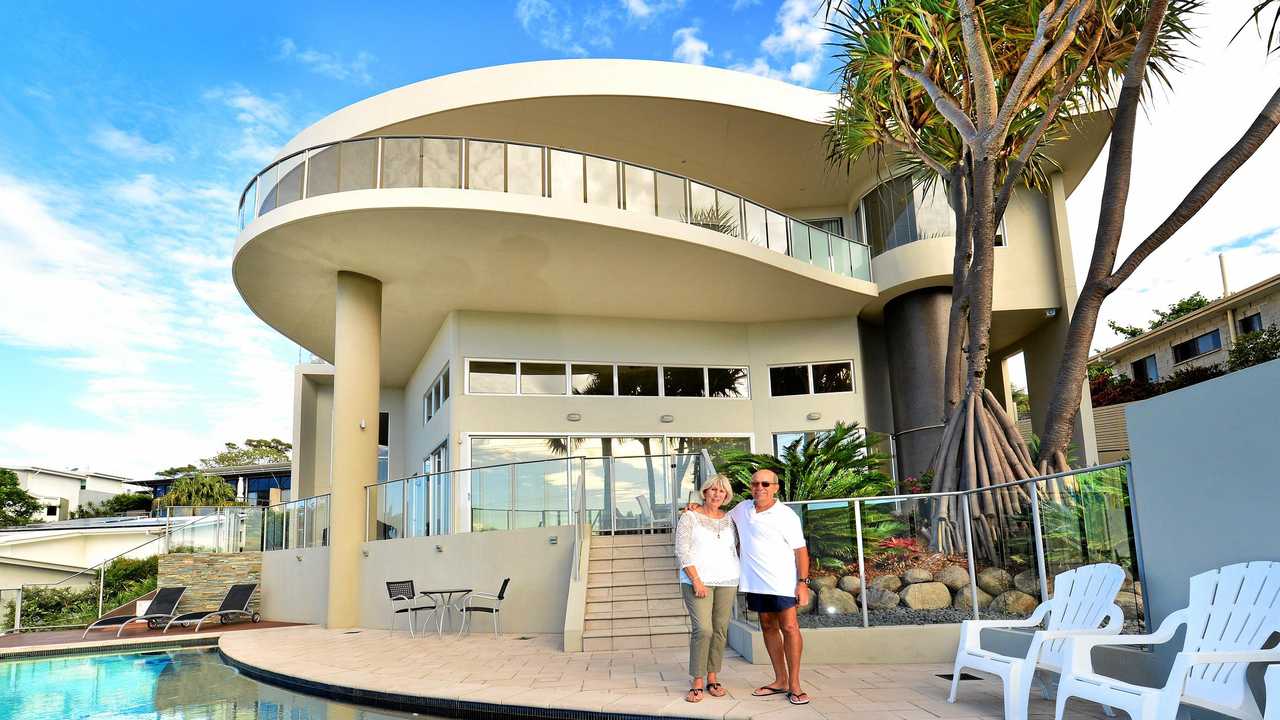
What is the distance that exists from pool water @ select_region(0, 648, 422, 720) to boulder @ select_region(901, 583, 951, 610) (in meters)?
4.28

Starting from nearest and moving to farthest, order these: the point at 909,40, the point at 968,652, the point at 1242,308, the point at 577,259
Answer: the point at 968,652, the point at 909,40, the point at 577,259, the point at 1242,308

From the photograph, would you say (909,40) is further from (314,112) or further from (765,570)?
(314,112)

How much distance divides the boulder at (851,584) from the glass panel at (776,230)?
7122mm

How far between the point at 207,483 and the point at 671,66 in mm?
36390

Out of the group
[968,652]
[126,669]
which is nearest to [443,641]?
[126,669]

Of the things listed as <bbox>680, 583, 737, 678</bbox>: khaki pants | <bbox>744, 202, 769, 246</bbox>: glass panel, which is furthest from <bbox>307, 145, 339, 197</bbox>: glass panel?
<bbox>680, 583, 737, 678</bbox>: khaki pants

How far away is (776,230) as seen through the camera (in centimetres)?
1383

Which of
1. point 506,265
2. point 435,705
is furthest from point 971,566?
point 506,265

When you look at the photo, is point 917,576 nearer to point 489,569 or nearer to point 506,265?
point 489,569

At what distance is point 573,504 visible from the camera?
11586mm

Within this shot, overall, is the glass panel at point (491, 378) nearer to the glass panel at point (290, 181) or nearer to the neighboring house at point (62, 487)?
the glass panel at point (290, 181)

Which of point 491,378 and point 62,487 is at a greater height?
point 62,487

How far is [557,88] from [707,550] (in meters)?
9.72

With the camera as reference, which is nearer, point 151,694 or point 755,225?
point 151,694
